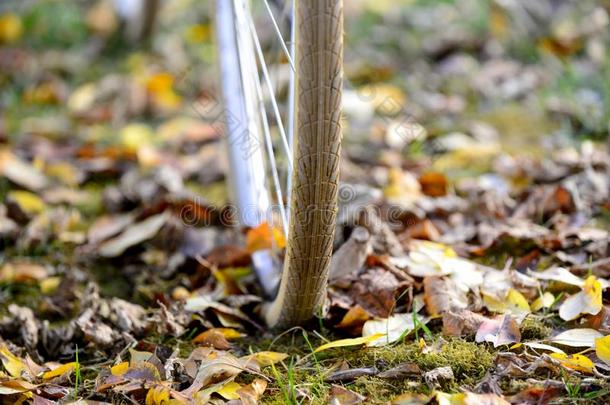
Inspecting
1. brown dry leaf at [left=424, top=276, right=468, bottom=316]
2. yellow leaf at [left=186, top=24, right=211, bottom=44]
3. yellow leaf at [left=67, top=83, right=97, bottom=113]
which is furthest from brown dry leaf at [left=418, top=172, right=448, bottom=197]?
yellow leaf at [left=186, top=24, right=211, bottom=44]

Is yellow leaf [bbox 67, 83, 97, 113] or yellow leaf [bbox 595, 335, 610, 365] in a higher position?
yellow leaf [bbox 67, 83, 97, 113]

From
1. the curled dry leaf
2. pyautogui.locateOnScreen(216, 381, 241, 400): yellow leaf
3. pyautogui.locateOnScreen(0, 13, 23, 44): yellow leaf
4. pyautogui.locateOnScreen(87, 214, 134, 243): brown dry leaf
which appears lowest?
pyautogui.locateOnScreen(216, 381, 241, 400): yellow leaf

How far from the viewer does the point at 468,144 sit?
2.59 meters

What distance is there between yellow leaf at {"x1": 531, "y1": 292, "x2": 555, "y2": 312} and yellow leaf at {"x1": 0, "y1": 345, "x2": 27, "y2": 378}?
1.02 meters

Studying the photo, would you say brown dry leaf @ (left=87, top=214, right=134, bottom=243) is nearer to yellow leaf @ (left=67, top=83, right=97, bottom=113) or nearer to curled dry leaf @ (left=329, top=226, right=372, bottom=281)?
curled dry leaf @ (left=329, top=226, right=372, bottom=281)

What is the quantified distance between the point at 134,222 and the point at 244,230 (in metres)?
0.36

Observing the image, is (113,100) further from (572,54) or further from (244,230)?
(572,54)

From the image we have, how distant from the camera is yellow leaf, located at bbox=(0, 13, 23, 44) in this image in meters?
3.66

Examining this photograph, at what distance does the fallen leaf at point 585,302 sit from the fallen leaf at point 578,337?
2.4 inches

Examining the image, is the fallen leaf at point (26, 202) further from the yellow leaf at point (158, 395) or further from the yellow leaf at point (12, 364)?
the yellow leaf at point (158, 395)

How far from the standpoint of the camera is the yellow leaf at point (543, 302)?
157cm

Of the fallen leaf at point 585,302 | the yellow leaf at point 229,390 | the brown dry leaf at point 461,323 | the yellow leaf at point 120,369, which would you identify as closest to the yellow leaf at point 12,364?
the yellow leaf at point 120,369

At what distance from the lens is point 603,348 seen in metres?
1.33

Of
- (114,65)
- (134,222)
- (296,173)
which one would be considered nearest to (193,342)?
(296,173)
